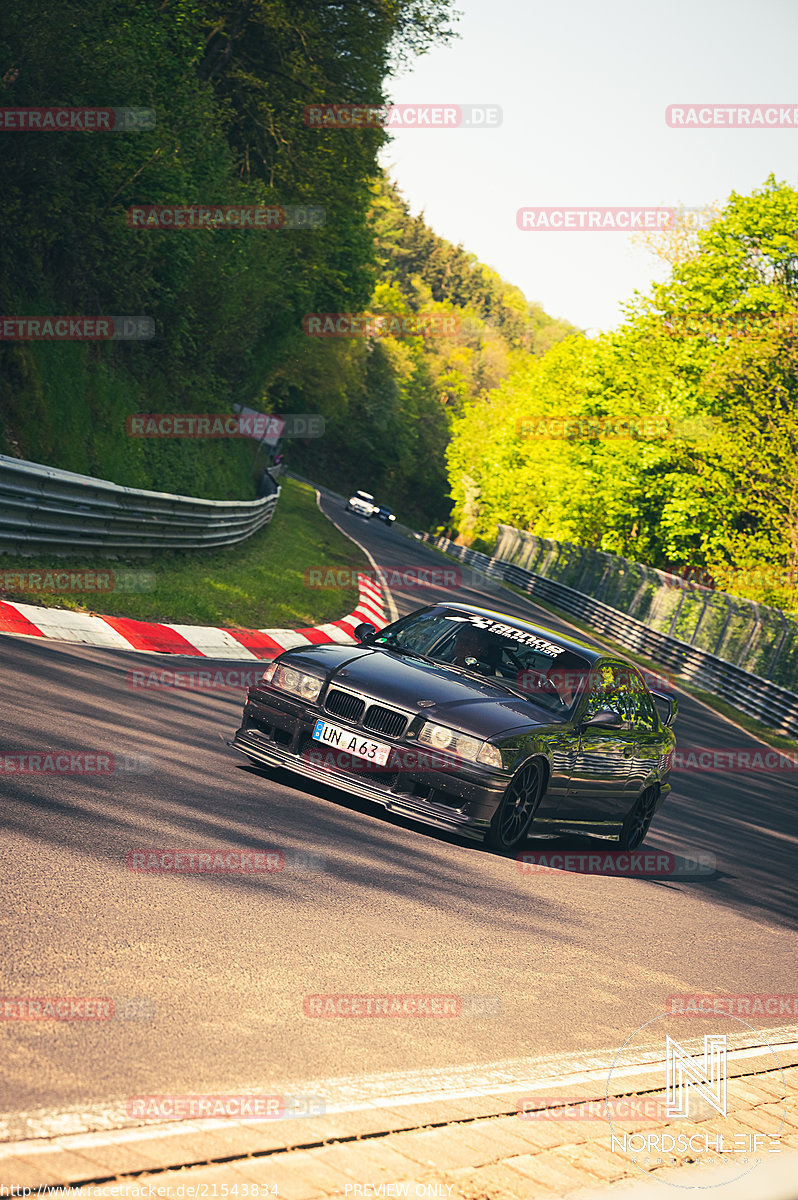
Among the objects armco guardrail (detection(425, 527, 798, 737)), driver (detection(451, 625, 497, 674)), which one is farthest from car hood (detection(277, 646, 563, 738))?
armco guardrail (detection(425, 527, 798, 737))

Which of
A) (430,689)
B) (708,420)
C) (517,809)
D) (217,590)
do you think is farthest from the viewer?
(708,420)

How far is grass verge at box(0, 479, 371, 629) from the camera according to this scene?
15.4 meters

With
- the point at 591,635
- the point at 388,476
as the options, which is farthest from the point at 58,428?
the point at 388,476

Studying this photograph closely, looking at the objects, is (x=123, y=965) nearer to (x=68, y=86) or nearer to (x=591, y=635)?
(x=68, y=86)

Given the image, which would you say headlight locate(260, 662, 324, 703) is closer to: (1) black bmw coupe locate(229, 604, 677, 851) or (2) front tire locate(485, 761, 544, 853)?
(1) black bmw coupe locate(229, 604, 677, 851)

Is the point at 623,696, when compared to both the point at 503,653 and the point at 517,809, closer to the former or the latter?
the point at 503,653

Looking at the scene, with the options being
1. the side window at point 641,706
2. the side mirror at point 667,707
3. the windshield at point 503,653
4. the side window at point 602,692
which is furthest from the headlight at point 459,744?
the side mirror at point 667,707

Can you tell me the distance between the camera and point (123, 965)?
4.84 m

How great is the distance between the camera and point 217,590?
2056cm

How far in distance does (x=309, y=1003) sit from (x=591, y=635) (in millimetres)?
43377

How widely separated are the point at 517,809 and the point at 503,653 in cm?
135

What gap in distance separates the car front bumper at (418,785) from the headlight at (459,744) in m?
0.06

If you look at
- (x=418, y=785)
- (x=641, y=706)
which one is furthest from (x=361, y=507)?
(x=418, y=785)

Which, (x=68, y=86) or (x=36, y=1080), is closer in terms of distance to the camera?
(x=36, y=1080)
